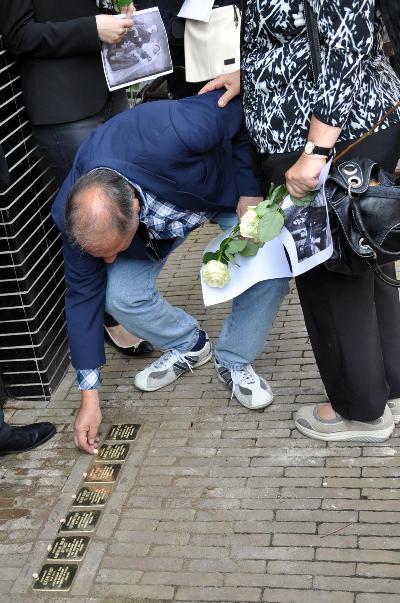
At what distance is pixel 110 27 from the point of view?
3984mm

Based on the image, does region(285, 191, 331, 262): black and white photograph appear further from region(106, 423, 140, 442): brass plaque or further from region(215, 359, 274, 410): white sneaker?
region(106, 423, 140, 442): brass plaque

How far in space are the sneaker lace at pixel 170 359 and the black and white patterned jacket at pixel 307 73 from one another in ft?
4.52

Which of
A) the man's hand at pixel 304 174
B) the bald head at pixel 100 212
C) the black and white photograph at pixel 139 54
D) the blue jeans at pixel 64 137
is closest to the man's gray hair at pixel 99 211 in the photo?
the bald head at pixel 100 212

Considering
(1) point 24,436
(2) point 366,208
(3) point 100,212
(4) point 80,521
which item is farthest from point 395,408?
(1) point 24,436

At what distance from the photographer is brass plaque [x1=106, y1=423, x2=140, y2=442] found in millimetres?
3889

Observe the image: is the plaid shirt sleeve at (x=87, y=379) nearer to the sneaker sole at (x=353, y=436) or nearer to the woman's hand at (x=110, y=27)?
the sneaker sole at (x=353, y=436)

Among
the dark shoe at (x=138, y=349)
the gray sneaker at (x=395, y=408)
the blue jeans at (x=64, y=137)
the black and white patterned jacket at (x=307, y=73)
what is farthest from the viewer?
the dark shoe at (x=138, y=349)

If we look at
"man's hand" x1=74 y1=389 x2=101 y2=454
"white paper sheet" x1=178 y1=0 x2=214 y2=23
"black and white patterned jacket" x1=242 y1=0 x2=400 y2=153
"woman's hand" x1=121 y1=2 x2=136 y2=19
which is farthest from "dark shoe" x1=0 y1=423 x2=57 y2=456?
"white paper sheet" x1=178 y1=0 x2=214 y2=23

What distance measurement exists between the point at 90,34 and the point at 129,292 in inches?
46.0

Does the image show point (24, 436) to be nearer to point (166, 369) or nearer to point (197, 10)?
point (166, 369)

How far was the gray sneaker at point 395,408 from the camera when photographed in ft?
12.1

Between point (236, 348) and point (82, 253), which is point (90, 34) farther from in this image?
point (236, 348)

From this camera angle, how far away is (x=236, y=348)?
398cm

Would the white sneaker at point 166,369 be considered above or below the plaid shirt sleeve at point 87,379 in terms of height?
below
